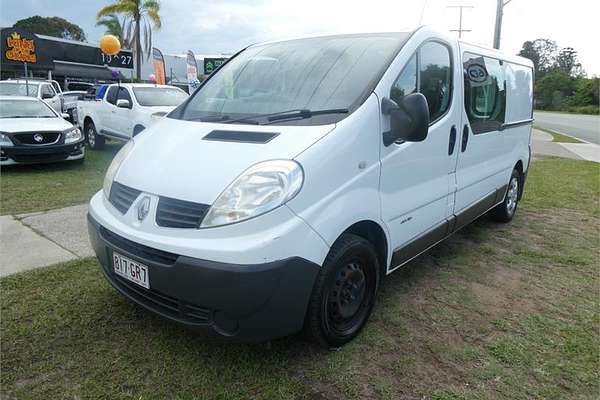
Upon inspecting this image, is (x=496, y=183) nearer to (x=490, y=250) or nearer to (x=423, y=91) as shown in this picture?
(x=490, y=250)

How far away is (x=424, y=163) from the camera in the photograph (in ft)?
10.3

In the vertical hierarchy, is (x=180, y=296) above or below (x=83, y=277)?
above

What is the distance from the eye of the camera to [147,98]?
9672 millimetres

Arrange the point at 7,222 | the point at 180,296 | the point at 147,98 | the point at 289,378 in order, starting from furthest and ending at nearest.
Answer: the point at 147,98
the point at 7,222
the point at 289,378
the point at 180,296

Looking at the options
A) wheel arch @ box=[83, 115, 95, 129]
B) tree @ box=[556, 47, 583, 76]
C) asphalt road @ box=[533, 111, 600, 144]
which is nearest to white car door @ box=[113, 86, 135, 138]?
wheel arch @ box=[83, 115, 95, 129]

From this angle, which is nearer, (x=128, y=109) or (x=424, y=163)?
(x=424, y=163)

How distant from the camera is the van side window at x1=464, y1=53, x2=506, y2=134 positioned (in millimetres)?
3787

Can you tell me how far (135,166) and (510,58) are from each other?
416 centimetres

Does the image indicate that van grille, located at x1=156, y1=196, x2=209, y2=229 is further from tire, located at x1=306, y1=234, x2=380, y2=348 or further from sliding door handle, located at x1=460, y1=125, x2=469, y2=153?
sliding door handle, located at x1=460, y1=125, x2=469, y2=153

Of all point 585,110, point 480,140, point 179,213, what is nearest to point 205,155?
point 179,213

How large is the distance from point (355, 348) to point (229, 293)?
998mm

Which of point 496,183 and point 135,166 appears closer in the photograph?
point 135,166

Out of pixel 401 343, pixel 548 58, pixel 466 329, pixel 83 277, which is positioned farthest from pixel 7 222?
pixel 548 58

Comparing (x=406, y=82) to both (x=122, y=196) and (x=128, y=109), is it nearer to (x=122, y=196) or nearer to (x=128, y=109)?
(x=122, y=196)
